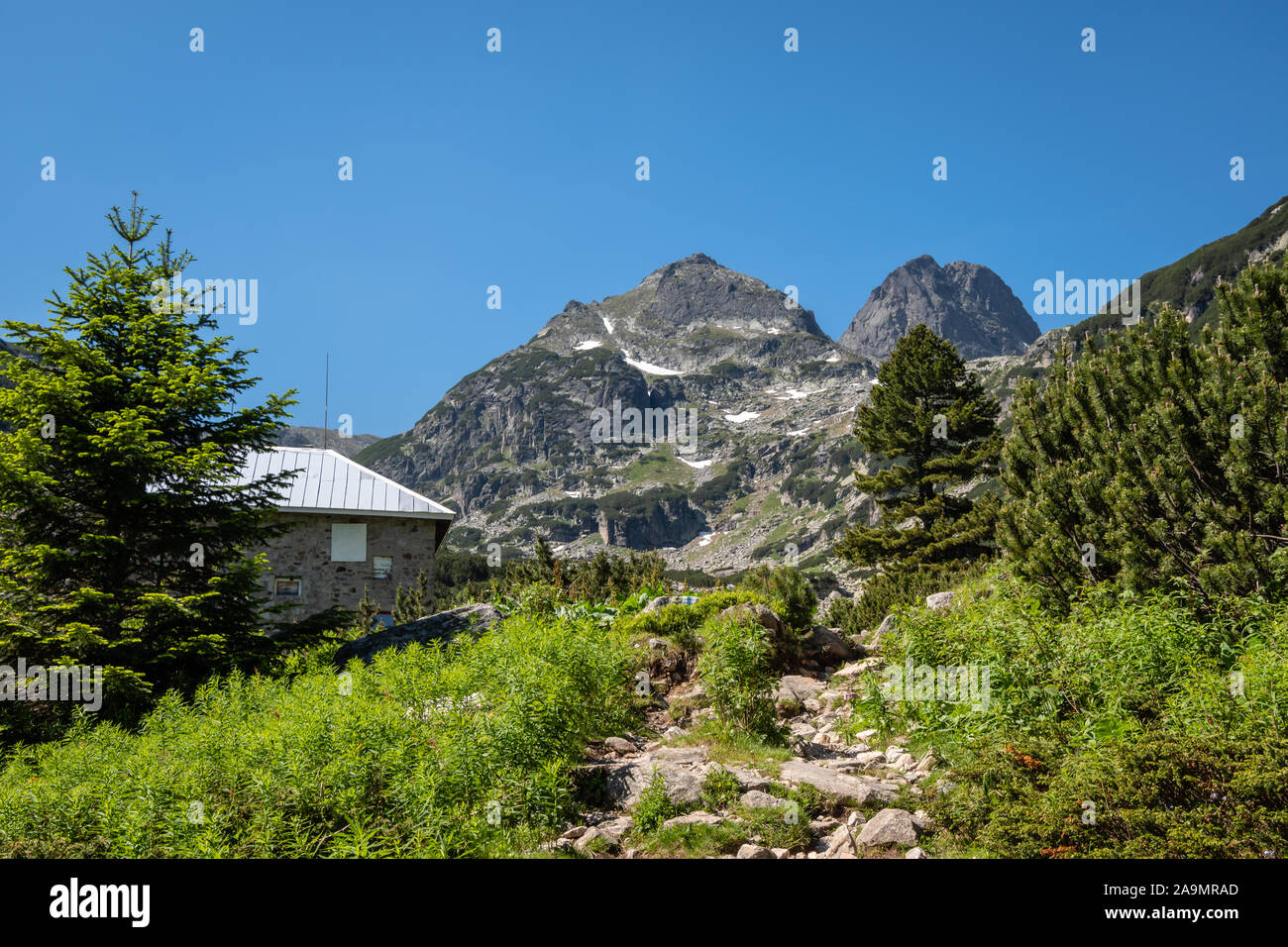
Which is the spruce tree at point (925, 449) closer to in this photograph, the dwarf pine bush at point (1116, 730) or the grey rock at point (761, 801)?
the dwarf pine bush at point (1116, 730)

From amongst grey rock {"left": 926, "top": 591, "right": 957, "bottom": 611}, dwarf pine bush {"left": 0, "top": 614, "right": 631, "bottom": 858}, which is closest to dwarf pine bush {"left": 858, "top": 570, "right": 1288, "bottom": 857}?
dwarf pine bush {"left": 0, "top": 614, "right": 631, "bottom": 858}

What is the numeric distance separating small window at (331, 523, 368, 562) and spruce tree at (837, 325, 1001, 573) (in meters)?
17.4

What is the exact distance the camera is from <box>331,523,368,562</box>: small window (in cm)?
2616

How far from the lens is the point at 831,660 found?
12.3 metres

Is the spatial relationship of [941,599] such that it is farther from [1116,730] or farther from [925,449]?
[925,449]

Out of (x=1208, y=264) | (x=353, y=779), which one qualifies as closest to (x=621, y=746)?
(x=353, y=779)

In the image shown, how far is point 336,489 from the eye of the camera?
26594 mm

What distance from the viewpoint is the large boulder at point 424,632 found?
13933 millimetres

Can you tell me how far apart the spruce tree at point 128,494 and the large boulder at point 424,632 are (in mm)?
1491

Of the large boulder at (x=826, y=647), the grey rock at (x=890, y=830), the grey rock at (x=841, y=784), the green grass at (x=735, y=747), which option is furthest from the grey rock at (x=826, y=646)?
the grey rock at (x=890, y=830)

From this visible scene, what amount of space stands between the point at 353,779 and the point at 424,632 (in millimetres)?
9330
